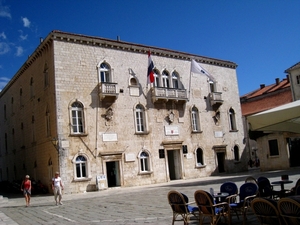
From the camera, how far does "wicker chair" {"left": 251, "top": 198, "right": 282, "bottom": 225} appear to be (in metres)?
5.62

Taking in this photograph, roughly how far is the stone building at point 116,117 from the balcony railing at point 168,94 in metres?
0.08

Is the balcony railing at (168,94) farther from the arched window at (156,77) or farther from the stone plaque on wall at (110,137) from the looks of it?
the stone plaque on wall at (110,137)

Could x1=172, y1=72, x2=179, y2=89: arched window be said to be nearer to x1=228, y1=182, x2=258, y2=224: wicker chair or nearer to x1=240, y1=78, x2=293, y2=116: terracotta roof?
x1=240, y1=78, x2=293, y2=116: terracotta roof

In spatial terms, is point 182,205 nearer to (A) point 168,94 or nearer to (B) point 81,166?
(B) point 81,166

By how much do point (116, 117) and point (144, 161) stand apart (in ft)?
13.7

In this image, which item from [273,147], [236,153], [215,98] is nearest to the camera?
[273,147]

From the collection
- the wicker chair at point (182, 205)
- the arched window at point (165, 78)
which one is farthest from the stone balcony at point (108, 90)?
the wicker chair at point (182, 205)

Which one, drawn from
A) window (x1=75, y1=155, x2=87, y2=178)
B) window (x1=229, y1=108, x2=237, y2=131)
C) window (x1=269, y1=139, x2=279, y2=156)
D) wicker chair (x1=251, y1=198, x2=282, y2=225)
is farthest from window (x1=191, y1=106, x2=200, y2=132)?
wicker chair (x1=251, y1=198, x2=282, y2=225)

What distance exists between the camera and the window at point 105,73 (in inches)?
973

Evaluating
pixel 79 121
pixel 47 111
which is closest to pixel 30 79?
pixel 47 111

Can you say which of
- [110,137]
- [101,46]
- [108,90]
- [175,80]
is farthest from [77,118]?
[175,80]

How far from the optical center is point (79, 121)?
907 inches

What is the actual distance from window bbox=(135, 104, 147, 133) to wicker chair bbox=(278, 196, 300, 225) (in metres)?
20.5

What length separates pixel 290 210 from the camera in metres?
5.33
